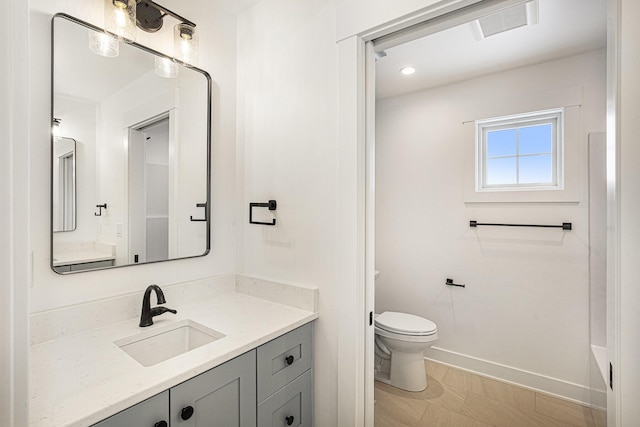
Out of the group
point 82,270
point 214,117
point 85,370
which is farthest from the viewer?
point 214,117

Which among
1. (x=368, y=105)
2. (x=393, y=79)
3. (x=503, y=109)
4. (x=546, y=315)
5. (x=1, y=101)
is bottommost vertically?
(x=546, y=315)

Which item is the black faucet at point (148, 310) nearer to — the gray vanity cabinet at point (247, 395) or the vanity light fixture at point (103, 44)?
the gray vanity cabinet at point (247, 395)

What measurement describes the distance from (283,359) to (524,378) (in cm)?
208

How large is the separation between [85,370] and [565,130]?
2.97 meters

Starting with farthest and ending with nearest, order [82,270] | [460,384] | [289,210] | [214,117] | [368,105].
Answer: [460,384] < [214,117] < [289,210] < [368,105] < [82,270]

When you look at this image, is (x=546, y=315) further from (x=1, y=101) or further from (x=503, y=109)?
(x=1, y=101)

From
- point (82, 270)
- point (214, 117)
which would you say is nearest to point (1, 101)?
point (82, 270)

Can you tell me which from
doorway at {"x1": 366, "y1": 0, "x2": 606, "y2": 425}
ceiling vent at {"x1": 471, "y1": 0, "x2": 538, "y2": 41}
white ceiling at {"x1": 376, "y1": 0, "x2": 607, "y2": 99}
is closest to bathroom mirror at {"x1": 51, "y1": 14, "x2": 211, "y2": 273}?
doorway at {"x1": 366, "y1": 0, "x2": 606, "y2": 425}

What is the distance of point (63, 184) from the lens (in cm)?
119

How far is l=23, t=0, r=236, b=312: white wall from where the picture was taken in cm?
112

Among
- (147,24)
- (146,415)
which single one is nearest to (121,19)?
(147,24)

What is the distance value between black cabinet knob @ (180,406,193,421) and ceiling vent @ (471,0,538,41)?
214cm

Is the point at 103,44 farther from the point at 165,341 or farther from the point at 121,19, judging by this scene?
the point at 165,341

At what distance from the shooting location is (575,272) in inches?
84.0
